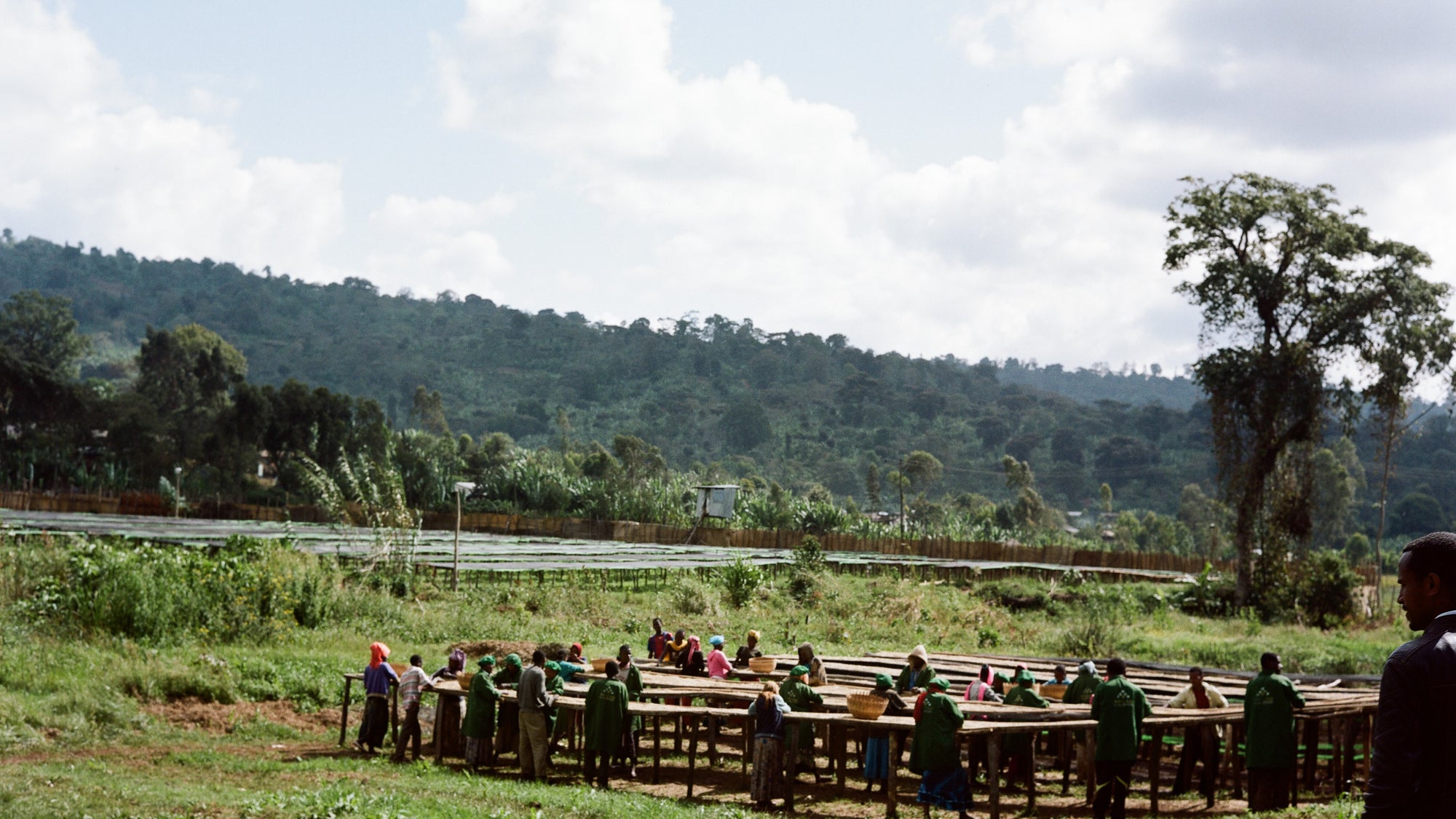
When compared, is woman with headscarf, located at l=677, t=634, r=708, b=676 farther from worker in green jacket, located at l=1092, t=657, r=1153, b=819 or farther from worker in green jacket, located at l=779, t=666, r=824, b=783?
worker in green jacket, located at l=1092, t=657, r=1153, b=819

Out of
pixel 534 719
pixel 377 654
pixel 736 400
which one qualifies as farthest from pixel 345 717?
A: pixel 736 400

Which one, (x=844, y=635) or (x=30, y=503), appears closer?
(x=844, y=635)

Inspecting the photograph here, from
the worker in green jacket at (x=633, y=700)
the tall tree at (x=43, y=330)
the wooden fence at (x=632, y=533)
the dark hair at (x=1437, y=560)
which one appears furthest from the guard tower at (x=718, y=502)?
the tall tree at (x=43, y=330)

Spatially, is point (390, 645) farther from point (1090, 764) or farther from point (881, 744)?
point (1090, 764)

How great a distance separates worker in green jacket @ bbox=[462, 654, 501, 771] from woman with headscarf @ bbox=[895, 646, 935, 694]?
5062 millimetres

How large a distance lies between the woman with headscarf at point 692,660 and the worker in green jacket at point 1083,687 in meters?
5.67

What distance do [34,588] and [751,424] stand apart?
388 feet

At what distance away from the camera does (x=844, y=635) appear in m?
30.9

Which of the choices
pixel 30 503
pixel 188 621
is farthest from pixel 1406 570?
pixel 30 503

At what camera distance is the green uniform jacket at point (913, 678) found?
14335mm

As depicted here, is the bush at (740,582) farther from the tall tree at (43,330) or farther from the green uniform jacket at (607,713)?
the tall tree at (43,330)

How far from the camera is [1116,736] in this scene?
12.4m

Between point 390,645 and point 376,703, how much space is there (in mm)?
8733

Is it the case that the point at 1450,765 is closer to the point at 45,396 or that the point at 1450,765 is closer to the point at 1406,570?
the point at 1406,570
